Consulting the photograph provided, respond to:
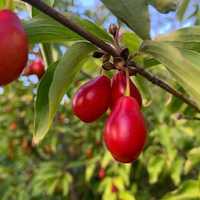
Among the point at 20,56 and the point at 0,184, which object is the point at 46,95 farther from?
the point at 0,184

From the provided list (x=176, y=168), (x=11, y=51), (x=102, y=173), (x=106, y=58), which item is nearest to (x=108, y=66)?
(x=106, y=58)

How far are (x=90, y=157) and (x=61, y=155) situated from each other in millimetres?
445

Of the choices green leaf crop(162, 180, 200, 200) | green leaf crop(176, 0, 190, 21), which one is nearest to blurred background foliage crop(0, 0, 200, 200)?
green leaf crop(162, 180, 200, 200)

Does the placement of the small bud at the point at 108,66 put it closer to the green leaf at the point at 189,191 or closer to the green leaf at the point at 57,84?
the green leaf at the point at 57,84

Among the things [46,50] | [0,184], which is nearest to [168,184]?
[0,184]

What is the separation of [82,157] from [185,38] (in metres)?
3.13

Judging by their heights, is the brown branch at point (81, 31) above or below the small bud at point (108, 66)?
above

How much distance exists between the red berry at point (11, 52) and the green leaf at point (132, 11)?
0.74 ft

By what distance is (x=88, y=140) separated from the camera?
3996mm

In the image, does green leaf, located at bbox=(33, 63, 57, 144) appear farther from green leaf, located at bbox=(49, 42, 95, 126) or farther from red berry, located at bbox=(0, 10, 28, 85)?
red berry, located at bbox=(0, 10, 28, 85)

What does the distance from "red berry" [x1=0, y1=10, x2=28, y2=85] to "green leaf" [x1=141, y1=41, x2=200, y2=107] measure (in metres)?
0.24

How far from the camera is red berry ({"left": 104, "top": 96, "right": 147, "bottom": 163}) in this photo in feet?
2.68

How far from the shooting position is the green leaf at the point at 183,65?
769mm

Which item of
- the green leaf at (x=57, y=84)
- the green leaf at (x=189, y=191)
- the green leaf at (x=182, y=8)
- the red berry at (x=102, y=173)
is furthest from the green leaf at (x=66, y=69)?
the red berry at (x=102, y=173)
